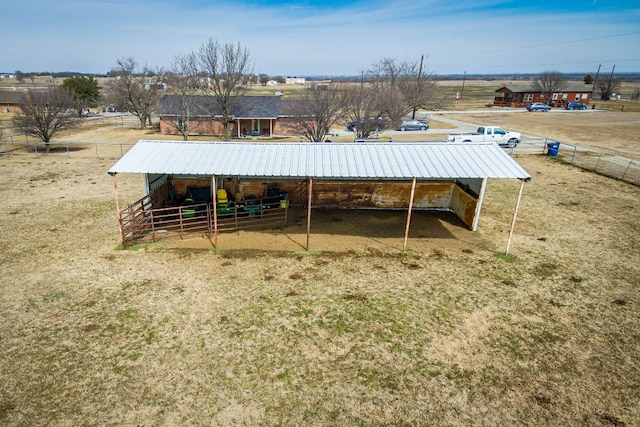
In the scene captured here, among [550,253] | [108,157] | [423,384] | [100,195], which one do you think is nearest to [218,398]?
[423,384]

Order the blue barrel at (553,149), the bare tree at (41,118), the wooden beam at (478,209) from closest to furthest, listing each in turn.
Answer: the wooden beam at (478,209) < the blue barrel at (553,149) < the bare tree at (41,118)

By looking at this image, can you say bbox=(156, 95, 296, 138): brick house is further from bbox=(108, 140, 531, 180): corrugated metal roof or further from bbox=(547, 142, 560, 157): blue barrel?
bbox=(108, 140, 531, 180): corrugated metal roof

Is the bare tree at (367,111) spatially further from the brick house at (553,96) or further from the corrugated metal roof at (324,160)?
the brick house at (553,96)

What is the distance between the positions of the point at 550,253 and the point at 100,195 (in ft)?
66.5

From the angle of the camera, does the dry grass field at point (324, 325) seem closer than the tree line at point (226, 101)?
Yes

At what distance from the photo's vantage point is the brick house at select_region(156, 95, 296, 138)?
3788 cm

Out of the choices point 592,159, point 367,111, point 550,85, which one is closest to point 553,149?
point 592,159

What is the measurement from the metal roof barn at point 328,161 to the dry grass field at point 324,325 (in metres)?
1.87

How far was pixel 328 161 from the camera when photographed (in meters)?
12.8

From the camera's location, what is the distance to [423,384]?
23.4 ft

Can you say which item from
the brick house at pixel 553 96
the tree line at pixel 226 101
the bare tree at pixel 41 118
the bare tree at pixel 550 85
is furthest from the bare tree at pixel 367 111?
the bare tree at pixel 550 85

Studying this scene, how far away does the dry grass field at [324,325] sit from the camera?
6613mm

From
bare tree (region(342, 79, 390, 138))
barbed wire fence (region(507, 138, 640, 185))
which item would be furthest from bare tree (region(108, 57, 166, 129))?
barbed wire fence (region(507, 138, 640, 185))

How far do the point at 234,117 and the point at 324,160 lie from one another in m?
27.6
